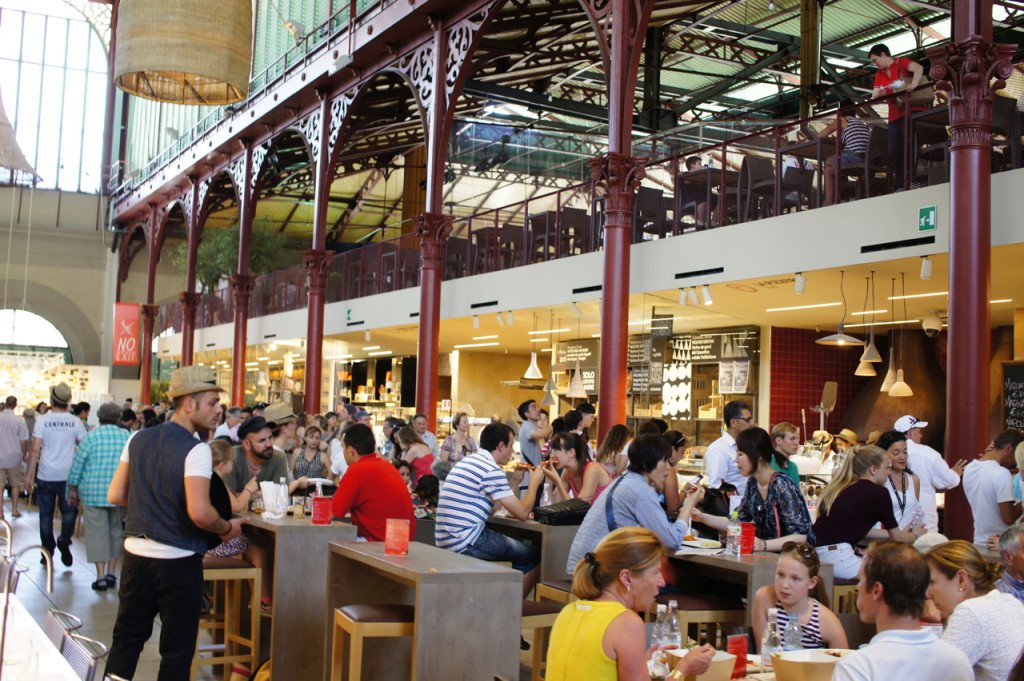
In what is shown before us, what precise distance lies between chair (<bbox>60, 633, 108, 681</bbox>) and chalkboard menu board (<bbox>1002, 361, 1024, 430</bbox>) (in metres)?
8.67

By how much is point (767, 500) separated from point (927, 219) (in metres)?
4.00

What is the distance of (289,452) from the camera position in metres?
10.7

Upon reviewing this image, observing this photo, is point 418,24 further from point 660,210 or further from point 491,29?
point 660,210

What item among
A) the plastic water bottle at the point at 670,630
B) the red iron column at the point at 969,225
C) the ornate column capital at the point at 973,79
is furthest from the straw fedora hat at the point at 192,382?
the ornate column capital at the point at 973,79

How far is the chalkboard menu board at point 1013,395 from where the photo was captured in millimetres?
9922

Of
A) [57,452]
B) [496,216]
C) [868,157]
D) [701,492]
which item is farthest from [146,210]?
[701,492]

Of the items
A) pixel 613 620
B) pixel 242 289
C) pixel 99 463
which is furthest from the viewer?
pixel 242 289

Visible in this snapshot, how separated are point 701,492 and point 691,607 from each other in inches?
26.4

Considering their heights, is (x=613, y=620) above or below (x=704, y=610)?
above

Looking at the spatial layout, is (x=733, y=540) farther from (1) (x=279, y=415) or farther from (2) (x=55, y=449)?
(2) (x=55, y=449)

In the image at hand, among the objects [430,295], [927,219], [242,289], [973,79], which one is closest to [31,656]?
[973,79]

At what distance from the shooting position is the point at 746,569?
5.33 metres

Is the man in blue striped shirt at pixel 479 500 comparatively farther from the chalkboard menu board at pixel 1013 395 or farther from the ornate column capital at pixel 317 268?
the ornate column capital at pixel 317 268

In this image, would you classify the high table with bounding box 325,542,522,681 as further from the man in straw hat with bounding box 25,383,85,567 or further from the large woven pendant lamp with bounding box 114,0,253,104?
the man in straw hat with bounding box 25,383,85,567
